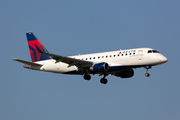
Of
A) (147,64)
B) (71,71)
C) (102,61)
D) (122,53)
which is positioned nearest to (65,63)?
(71,71)

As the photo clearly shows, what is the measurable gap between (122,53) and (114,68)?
2.57 meters

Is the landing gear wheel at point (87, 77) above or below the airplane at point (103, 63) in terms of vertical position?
below

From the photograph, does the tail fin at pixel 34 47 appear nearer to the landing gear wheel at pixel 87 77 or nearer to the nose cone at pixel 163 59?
the landing gear wheel at pixel 87 77

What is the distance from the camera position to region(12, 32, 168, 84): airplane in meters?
50.6

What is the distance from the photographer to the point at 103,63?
52.1 metres

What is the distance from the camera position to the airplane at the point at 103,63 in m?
50.6

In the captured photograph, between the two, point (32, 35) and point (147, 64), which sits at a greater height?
point (32, 35)

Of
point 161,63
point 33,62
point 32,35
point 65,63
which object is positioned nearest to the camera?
point 161,63

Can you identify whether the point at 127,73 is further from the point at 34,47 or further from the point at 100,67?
the point at 34,47

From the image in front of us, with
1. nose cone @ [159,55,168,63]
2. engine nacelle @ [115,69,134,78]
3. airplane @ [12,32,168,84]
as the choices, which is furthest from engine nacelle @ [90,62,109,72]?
nose cone @ [159,55,168,63]

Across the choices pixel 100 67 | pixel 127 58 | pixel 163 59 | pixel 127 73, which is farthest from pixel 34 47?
pixel 163 59

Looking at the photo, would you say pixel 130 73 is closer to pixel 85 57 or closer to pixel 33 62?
pixel 85 57

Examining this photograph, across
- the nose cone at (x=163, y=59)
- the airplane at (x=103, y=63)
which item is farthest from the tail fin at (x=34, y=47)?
the nose cone at (x=163, y=59)

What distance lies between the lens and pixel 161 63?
50.3 m
